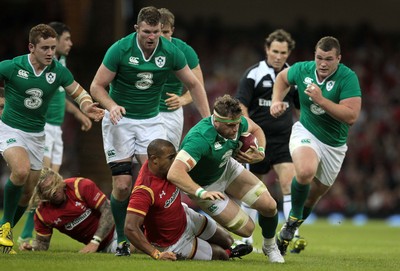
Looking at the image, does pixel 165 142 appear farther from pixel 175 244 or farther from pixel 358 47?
pixel 358 47

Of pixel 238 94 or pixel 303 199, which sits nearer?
pixel 303 199

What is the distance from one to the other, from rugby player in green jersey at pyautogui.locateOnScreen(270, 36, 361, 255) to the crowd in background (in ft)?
37.2

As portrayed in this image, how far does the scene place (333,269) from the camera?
8266mm

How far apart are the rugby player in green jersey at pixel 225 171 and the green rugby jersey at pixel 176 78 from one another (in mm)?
1751

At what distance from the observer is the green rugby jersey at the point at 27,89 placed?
31.0ft

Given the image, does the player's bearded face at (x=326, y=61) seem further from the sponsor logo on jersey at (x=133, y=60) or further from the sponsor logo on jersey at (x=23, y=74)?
the sponsor logo on jersey at (x=23, y=74)

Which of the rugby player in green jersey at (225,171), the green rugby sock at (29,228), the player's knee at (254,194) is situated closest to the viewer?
the rugby player in green jersey at (225,171)

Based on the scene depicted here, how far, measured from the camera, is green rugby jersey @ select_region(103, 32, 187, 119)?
9.35 m

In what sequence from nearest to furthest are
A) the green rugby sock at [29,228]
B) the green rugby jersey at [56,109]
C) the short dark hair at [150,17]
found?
the short dark hair at [150,17] → the green rugby sock at [29,228] → the green rugby jersey at [56,109]

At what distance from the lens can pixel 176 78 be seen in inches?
430

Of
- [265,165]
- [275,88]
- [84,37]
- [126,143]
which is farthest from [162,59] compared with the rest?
[84,37]

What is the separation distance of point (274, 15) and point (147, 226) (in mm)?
18300

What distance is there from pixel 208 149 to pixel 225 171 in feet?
1.80

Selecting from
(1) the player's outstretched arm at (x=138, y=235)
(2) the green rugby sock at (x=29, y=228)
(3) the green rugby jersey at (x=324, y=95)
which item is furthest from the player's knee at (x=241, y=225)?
(2) the green rugby sock at (x=29, y=228)
